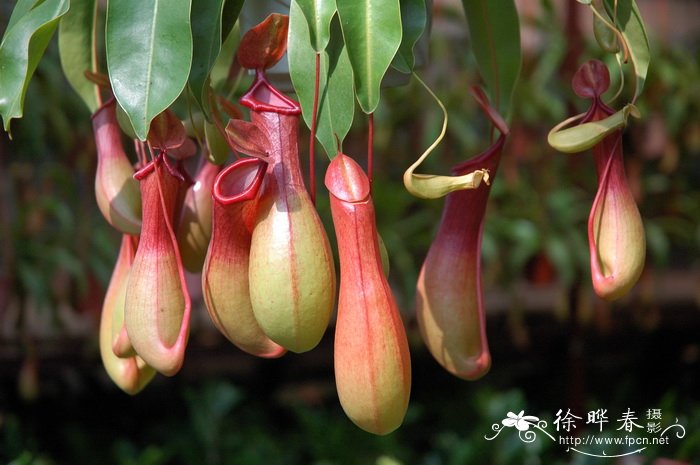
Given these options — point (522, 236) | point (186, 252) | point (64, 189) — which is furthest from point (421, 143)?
point (186, 252)

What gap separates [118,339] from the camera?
1.83 ft

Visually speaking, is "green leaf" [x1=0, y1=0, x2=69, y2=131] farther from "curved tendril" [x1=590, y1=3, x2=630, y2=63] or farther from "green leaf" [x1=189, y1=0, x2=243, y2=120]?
"curved tendril" [x1=590, y1=3, x2=630, y2=63]

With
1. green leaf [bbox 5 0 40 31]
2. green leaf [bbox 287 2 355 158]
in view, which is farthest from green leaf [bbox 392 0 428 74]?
green leaf [bbox 5 0 40 31]

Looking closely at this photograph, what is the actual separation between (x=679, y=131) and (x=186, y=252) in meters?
1.79

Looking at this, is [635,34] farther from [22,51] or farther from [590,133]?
[22,51]

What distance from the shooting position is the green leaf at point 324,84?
508 millimetres

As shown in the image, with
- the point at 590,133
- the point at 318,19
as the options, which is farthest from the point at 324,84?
the point at 590,133

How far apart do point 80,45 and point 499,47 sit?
1.12 ft

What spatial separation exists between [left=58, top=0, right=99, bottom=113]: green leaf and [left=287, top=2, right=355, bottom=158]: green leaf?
0.21 meters

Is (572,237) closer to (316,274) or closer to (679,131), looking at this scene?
(679,131)

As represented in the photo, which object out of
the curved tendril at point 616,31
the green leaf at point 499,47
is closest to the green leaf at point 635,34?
the curved tendril at point 616,31

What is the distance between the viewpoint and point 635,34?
0.56 m

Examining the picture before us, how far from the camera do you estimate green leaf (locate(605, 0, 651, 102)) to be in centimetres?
55

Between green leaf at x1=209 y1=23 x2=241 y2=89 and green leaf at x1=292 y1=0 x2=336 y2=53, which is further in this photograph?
green leaf at x1=209 y1=23 x2=241 y2=89
